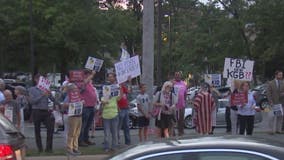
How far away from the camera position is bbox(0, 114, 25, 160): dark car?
6.72m

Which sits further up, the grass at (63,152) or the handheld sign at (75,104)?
the handheld sign at (75,104)

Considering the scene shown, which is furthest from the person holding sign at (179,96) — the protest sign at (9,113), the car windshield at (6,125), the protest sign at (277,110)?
the car windshield at (6,125)

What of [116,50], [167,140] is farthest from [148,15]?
[116,50]

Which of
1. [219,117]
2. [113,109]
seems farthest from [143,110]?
[219,117]

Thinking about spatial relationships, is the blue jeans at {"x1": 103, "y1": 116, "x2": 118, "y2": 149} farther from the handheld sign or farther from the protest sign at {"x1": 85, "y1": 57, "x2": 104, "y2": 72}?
the protest sign at {"x1": 85, "y1": 57, "x2": 104, "y2": 72}

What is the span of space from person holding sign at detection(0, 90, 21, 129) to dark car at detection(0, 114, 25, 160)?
5876mm

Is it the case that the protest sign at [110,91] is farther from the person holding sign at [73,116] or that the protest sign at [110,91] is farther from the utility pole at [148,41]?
the person holding sign at [73,116]

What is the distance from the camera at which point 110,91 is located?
14117 mm

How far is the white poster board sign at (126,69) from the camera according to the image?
1480 centimetres

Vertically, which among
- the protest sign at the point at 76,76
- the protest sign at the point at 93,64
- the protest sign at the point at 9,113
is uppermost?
the protest sign at the point at 93,64

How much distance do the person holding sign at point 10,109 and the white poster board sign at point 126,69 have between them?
107 inches

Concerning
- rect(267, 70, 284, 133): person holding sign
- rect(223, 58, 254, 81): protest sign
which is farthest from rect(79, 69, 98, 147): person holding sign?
rect(267, 70, 284, 133): person holding sign

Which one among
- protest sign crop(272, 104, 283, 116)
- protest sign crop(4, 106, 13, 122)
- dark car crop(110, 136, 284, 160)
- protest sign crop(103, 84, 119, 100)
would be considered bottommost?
protest sign crop(272, 104, 283, 116)

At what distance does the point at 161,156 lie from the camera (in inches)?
173
